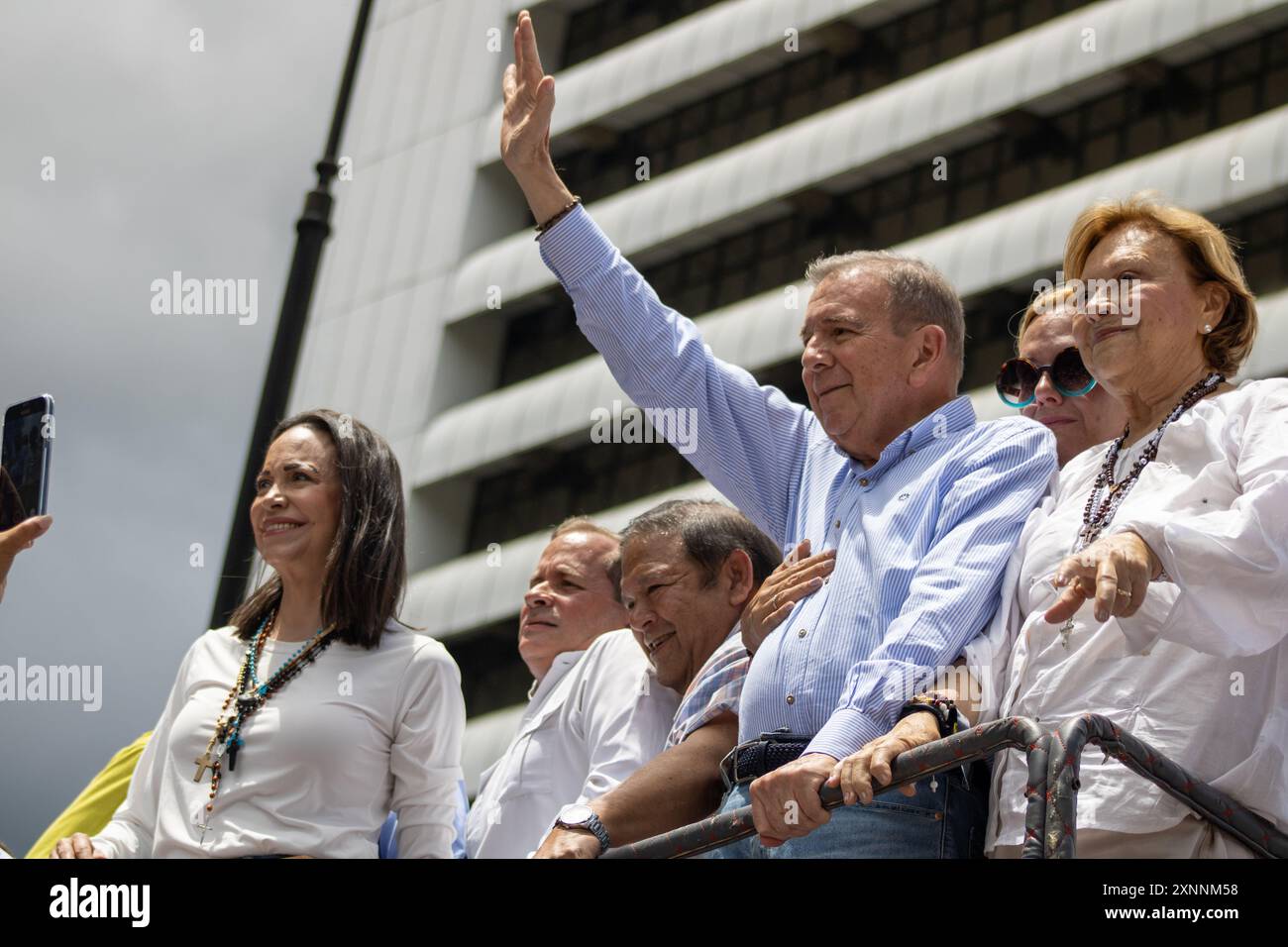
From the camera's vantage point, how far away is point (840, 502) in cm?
486

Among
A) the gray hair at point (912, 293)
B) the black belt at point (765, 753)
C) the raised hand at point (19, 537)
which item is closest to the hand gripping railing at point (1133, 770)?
the black belt at point (765, 753)

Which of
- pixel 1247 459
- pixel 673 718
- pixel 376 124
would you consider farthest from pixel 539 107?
pixel 376 124

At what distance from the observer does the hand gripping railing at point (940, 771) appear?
10.4 feet

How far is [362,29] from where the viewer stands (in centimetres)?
1059

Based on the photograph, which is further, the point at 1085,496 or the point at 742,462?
the point at 742,462

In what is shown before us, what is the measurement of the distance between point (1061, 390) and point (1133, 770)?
2330mm

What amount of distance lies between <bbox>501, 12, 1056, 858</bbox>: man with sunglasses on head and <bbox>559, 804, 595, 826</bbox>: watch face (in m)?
0.35

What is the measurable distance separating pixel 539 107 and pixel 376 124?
38688 millimetres

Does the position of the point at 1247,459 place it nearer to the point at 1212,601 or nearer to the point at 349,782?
the point at 1212,601

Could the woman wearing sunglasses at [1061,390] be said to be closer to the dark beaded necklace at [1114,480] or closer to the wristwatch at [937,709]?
the dark beaded necklace at [1114,480]

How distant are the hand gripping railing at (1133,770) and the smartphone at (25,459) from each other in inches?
129
